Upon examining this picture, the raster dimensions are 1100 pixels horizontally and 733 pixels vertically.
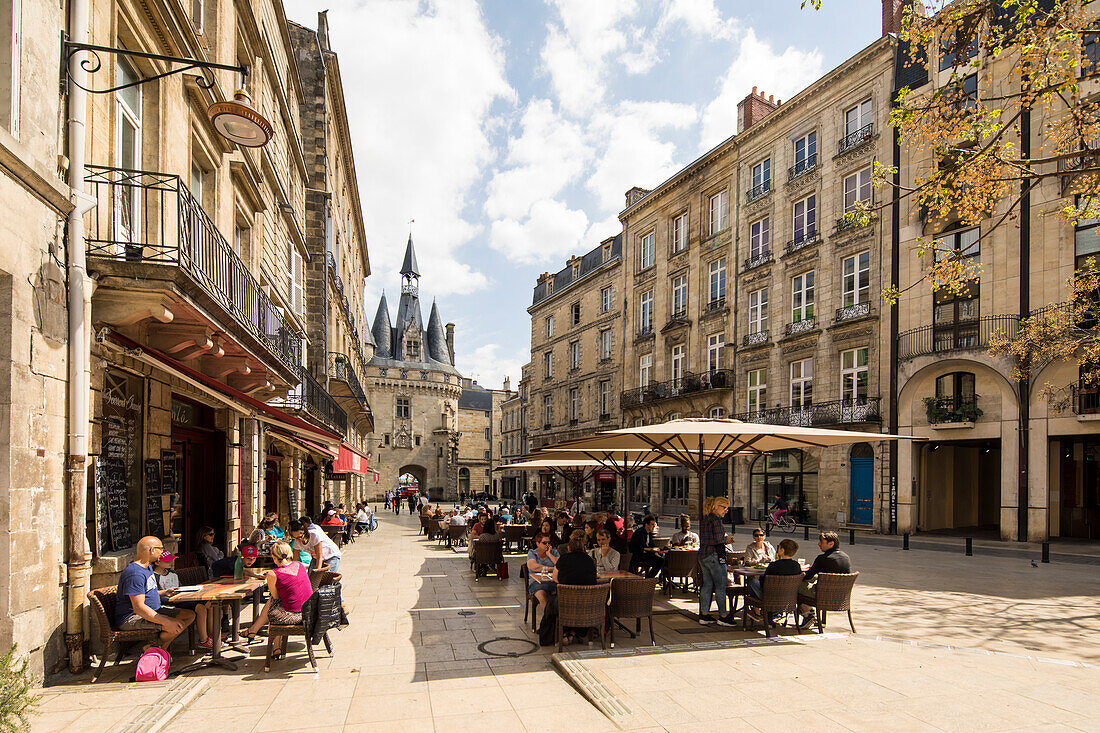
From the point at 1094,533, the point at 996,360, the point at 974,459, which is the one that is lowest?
the point at 1094,533

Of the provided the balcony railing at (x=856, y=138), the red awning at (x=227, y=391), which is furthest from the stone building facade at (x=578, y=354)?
the red awning at (x=227, y=391)

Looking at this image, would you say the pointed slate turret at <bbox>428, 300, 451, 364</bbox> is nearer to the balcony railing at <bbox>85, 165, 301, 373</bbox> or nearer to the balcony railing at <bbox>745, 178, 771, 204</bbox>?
the balcony railing at <bbox>745, 178, 771, 204</bbox>

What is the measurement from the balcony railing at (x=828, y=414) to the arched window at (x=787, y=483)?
1468 mm

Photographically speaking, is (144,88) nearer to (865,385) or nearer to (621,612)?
(621,612)

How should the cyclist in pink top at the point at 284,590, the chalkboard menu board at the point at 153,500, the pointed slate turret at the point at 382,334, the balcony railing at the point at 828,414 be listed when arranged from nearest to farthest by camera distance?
the cyclist in pink top at the point at 284,590, the chalkboard menu board at the point at 153,500, the balcony railing at the point at 828,414, the pointed slate turret at the point at 382,334

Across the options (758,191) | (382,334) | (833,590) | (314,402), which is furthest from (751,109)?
(382,334)

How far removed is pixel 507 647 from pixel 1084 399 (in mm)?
19007

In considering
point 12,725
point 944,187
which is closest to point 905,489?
point 944,187

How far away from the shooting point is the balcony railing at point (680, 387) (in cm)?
2959

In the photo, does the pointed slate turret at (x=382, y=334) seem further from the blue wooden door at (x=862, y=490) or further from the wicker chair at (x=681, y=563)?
the wicker chair at (x=681, y=563)

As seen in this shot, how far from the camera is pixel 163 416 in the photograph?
8.89 metres

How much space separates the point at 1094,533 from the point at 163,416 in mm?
25059

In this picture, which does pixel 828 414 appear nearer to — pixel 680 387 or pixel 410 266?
pixel 680 387

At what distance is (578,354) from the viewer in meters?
Result: 43.5
